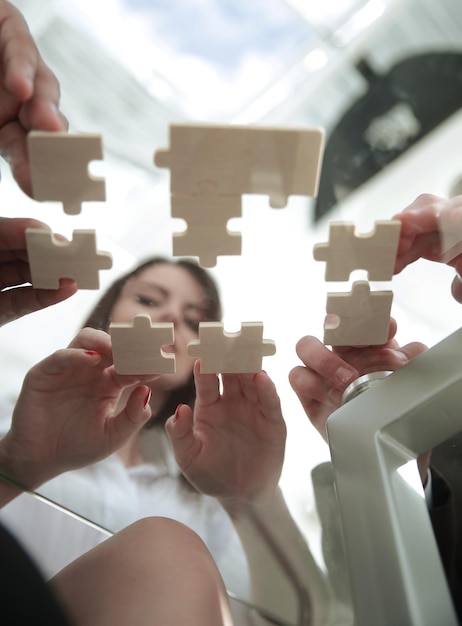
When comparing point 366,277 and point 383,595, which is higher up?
point 366,277

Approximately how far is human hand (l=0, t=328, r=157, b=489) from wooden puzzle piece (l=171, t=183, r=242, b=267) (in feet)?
0.46

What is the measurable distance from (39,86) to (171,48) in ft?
4.15

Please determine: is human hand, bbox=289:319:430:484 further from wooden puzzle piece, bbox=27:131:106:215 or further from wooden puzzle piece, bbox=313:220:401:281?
wooden puzzle piece, bbox=27:131:106:215

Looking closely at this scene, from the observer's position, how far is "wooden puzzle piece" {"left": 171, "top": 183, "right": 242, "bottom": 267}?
0.41 metres

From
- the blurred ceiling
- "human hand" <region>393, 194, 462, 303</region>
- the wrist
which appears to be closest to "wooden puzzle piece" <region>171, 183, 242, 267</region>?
"human hand" <region>393, 194, 462, 303</region>

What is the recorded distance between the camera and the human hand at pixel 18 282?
0.45 metres

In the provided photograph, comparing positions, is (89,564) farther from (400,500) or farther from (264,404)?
(400,500)

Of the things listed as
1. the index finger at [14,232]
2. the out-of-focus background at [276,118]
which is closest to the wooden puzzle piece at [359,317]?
the out-of-focus background at [276,118]

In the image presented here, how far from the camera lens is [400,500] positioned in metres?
0.42

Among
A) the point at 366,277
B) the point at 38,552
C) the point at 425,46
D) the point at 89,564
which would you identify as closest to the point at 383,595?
the point at 366,277

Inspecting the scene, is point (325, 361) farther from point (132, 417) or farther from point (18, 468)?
point (18, 468)

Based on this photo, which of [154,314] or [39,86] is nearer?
[39,86]

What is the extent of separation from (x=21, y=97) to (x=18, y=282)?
145 millimetres

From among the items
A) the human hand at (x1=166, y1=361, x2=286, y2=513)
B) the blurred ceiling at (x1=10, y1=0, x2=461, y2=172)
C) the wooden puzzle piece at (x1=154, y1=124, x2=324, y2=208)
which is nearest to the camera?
the wooden puzzle piece at (x1=154, y1=124, x2=324, y2=208)
